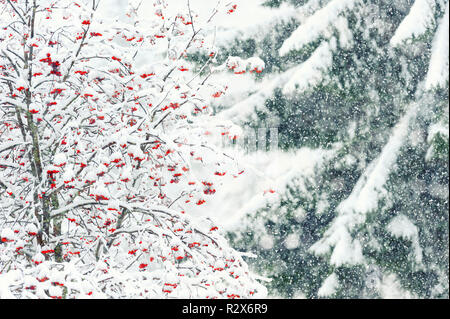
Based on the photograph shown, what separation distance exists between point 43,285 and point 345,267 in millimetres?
5396

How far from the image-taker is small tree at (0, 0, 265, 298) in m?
3.17

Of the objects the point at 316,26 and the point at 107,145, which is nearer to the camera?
the point at 107,145

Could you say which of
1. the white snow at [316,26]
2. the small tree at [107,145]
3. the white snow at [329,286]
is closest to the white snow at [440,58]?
the white snow at [316,26]

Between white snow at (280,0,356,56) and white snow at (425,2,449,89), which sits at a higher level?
white snow at (280,0,356,56)

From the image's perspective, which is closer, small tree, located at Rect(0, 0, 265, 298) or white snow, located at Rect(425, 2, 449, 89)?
small tree, located at Rect(0, 0, 265, 298)

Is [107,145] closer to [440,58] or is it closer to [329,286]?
[329,286]

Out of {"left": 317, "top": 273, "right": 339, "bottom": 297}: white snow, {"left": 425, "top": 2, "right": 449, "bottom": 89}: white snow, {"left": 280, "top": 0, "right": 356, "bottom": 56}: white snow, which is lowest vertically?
{"left": 317, "top": 273, "right": 339, "bottom": 297}: white snow

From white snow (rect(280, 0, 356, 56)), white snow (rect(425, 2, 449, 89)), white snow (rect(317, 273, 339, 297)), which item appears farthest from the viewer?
A: white snow (rect(317, 273, 339, 297))

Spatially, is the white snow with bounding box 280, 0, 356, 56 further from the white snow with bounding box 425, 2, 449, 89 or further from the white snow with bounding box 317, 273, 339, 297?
the white snow with bounding box 317, 273, 339, 297

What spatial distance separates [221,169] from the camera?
3.43m

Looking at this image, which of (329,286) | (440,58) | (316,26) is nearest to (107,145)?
(316,26)

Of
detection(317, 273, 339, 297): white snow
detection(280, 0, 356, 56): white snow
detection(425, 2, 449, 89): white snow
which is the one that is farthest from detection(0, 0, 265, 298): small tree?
detection(425, 2, 449, 89): white snow

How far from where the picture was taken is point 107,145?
330 centimetres
